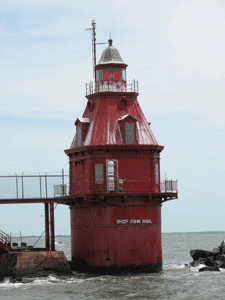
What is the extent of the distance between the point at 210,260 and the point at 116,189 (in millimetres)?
11594

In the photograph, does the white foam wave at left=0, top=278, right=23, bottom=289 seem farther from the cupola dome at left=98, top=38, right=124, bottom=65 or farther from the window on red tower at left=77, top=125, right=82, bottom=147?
the cupola dome at left=98, top=38, right=124, bottom=65

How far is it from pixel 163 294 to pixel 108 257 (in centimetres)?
799

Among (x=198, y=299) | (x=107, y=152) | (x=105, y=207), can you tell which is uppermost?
(x=107, y=152)

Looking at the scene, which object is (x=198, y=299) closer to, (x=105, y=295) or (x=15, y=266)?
(x=105, y=295)

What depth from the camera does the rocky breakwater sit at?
198 feet

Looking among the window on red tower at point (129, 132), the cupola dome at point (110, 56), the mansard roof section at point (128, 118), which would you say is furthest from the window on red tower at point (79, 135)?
the cupola dome at point (110, 56)

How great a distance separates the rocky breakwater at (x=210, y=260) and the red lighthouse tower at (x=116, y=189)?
4.73 meters

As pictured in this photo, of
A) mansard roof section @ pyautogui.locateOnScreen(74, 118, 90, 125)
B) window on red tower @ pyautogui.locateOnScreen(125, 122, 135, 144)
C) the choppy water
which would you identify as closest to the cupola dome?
mansard roof section @ pyautogui.locateOnScreen(74, 118, 90, 125)

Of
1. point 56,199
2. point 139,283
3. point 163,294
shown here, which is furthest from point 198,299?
point 56,199

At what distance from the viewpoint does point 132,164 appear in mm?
56438

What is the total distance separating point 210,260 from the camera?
208 feet

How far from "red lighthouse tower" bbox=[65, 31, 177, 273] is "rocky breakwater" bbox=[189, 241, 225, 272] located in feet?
15.5

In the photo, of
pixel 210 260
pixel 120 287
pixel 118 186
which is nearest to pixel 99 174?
pixel 118 186

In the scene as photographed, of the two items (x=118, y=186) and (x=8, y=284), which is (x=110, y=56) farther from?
(x=8, y=284)
